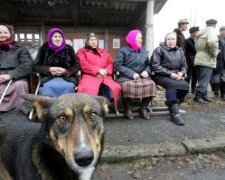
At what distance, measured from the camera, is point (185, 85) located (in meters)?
6.33

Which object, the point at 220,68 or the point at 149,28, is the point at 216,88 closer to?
the point at 220,68

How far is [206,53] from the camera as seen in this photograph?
25.7 feet

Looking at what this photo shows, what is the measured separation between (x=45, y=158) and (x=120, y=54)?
12.9 ft

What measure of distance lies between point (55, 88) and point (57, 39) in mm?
1025

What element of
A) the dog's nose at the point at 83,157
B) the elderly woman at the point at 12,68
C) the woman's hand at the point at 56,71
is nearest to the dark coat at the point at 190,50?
the woman's hand at the point at 56,71

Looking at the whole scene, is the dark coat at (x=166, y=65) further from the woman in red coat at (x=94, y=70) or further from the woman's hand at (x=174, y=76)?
the woman in red coat at (x=94, y=70)

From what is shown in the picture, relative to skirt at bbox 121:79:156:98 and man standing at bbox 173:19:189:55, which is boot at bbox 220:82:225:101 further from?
skirt at bbox 121:79:156:98

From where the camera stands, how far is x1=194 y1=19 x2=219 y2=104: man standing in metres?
7.75

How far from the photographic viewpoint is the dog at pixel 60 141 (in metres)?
2.41

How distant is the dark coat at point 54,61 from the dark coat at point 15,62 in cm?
20

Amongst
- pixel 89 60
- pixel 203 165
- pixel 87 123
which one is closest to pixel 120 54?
pixel 89 60

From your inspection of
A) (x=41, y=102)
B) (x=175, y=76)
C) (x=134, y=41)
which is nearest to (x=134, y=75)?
(x=134, y=41)

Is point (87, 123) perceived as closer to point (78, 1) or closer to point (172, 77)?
point (172, 77)

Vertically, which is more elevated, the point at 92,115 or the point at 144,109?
the point at 92,115
